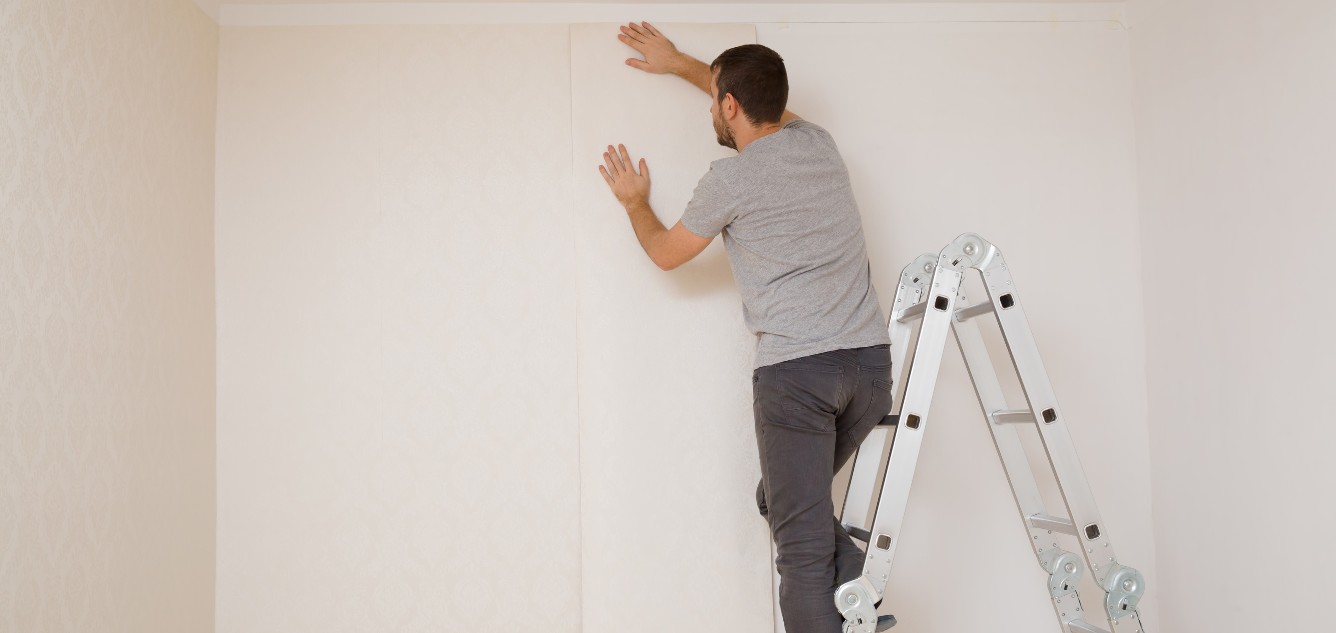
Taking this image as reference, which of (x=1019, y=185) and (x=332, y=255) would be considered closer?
(x=332, y=255)

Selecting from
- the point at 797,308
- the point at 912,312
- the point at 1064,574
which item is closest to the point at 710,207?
the point at 797,308

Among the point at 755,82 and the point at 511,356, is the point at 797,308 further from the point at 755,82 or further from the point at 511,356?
the point at 511,356

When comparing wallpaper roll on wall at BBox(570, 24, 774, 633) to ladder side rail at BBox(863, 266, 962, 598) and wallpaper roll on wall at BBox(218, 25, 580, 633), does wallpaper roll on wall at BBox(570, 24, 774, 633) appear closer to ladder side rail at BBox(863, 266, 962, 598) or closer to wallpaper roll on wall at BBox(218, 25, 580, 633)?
wallpaper roll on wall at BBox(218, 25, 580, 633)

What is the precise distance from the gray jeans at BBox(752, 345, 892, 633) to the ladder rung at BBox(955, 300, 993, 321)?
0.20 m

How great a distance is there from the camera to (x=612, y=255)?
2.75 metres

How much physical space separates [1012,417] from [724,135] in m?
1.07

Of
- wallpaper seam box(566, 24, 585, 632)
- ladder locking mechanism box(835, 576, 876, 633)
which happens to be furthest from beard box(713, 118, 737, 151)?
ladder locking mechanism box(835, 576, 876, 633)

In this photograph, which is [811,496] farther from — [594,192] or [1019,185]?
[1019,185]

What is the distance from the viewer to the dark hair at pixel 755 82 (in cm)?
240

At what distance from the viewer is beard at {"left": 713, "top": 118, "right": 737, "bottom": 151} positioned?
2500 millimetres

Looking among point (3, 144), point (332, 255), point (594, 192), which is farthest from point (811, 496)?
point (3, 144)

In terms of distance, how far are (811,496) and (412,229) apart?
1441mm

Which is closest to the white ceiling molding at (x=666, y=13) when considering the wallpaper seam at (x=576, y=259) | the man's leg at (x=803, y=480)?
the wallpaper seam at (x=576, y=259)

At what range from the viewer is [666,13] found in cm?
284
